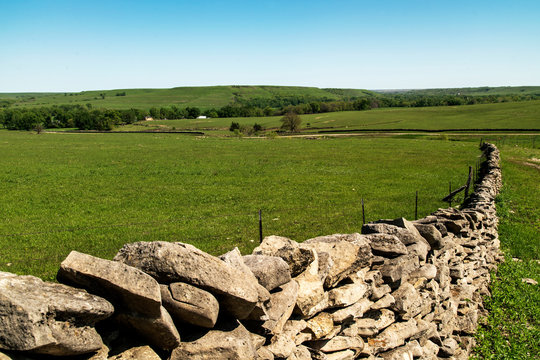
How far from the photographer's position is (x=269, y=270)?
481 cm

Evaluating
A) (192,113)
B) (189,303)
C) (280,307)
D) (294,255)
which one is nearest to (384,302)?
(294,255)

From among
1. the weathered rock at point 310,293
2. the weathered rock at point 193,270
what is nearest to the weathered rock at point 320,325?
the weathered rock at point 310,293

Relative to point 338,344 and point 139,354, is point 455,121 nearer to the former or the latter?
point 338,344

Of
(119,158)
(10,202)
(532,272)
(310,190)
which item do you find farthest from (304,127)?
(532,272)

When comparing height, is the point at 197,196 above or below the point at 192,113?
below

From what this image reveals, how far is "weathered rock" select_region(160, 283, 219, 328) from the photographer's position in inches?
150

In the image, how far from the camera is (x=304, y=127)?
117938 mm

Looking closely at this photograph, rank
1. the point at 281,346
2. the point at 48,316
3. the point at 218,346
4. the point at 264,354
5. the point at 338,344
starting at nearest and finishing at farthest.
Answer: the point at 48,316, the point at 218,346, the point at 264,354, the point at 281,346, the point at 338,344

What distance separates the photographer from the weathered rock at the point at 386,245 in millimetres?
6926

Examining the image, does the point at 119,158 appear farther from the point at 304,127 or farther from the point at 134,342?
the point at 304,127

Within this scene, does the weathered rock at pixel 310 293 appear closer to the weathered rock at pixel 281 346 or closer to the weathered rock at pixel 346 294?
the weathered rock at pixel 346 294

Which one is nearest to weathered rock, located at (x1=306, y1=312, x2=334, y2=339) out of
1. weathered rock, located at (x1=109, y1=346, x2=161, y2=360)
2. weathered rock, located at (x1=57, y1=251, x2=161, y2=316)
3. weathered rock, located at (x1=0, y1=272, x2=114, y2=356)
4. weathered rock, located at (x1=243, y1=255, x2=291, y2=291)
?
weathered rock, located at (x1=243, y1=255, x2=291, y2=291)

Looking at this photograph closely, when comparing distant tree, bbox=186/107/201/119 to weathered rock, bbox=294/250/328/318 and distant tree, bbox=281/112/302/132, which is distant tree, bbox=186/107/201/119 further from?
weathered rock, bbox=294/250/328/318

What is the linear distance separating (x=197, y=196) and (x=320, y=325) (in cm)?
2148
